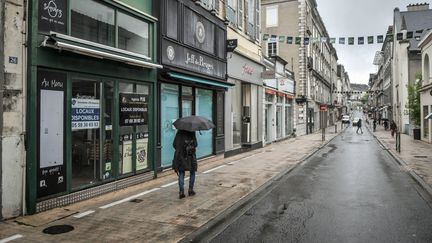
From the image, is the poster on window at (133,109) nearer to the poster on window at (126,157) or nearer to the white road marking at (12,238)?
the poster on window at (126,157)

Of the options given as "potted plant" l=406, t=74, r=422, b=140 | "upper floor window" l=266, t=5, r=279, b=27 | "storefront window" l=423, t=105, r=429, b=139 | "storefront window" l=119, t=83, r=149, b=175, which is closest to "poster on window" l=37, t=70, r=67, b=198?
"storefront window" l=119, t=83, r=149, b=175

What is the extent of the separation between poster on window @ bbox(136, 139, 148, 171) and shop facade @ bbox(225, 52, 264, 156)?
6750mm

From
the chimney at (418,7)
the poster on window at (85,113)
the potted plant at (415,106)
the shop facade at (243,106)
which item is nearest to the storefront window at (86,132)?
the poster on window at (85,113)

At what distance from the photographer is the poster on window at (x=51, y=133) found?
7.08m

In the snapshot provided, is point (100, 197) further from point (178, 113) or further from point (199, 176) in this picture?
point (178, 113)

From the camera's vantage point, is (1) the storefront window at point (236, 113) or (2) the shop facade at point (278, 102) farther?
(2) the shop facade at point (278, 102)

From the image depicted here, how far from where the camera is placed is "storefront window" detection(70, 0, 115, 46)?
808cm

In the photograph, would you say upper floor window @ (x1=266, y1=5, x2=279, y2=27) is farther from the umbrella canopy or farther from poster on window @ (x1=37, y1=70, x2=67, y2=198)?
poster on window @ (x1=37, y1=70, x2=67, y2=198)

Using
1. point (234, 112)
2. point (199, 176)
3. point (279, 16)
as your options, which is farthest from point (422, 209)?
point (279, 16)

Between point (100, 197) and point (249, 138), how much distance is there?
1238 cm

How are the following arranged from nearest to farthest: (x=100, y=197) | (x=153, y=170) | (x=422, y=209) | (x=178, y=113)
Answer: (x=422, y=209)
(x=100, y=197)
(x=153, y=170)
(x=178, y=113)

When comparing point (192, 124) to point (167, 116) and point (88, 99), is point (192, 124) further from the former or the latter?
point (167, 116)

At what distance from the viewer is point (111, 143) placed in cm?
901

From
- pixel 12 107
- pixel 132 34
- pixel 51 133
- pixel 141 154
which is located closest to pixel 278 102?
pixel 141 154
